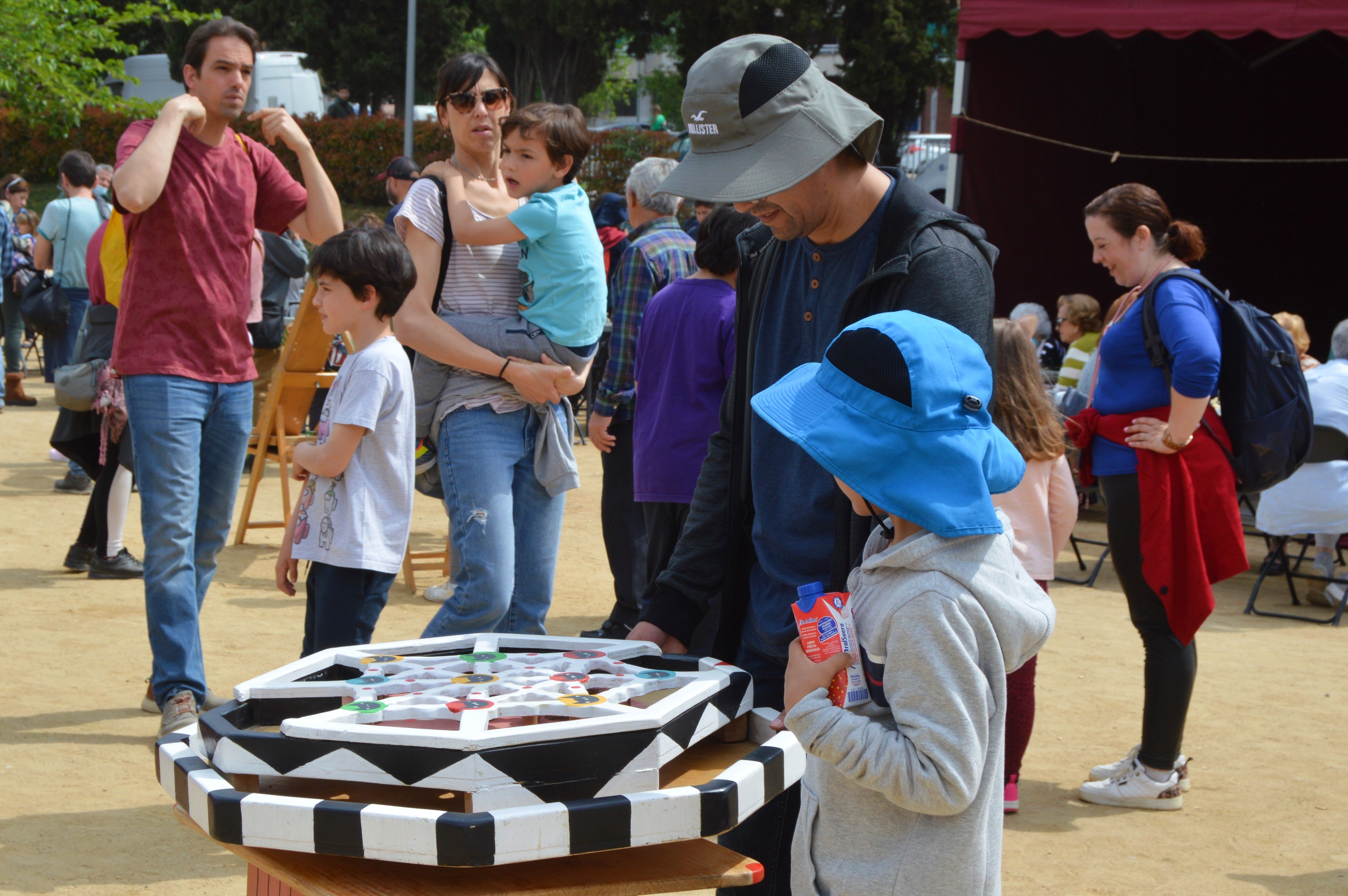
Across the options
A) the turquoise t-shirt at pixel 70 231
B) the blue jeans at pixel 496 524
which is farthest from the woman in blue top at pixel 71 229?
the blue jeans at pixel 496 524

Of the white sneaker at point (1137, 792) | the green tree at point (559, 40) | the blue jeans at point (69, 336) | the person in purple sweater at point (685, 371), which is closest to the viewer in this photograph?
the white sneaker at point (1137, 792)

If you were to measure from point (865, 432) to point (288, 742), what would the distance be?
88 centimetres

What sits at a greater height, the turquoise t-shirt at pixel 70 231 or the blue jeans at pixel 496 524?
the turquoise t-shirt at pixel 70 231

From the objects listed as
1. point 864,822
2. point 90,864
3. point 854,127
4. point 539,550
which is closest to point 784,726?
point 864,822

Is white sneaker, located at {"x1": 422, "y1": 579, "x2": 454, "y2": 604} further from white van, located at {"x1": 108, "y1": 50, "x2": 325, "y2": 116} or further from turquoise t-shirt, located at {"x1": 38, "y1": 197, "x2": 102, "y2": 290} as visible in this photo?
white van, located at {"x1": 108, "y1": 50, "x2": 325, "y2": 116}

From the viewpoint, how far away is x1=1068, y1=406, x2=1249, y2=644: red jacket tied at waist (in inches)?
166

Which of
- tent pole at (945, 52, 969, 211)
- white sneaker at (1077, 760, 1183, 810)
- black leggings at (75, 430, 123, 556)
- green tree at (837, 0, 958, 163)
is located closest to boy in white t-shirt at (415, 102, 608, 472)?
white sneaker at (1077, 760, 1183, 810)

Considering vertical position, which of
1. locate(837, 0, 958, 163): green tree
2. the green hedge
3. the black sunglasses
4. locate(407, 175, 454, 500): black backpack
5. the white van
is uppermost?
locate(837, 0, 958, 163): green tree

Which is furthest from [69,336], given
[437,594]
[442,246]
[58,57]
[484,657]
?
[484,657]

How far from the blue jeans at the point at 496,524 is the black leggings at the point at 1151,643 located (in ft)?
6.26

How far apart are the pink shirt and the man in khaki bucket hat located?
188cm

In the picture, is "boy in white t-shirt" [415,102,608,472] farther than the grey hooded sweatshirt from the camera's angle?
Yes

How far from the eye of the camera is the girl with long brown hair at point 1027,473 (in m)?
4.02

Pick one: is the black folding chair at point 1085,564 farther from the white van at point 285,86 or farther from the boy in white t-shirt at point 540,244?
the white van at point 285,86
